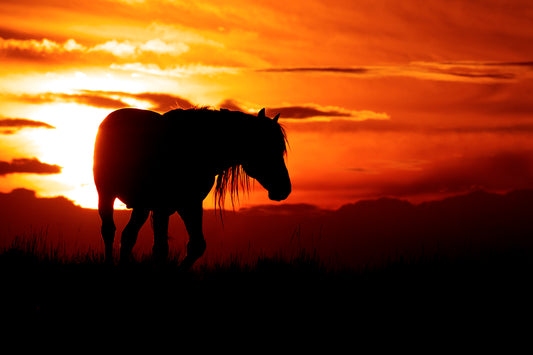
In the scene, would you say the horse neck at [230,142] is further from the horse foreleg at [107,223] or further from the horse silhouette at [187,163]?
the horse foreleg at [107,223]

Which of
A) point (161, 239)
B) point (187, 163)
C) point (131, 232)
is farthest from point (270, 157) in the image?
point (131, 232)

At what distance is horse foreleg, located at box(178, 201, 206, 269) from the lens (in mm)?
9984

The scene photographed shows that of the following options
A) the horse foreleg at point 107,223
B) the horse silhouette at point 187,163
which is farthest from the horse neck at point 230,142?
the horse foreleg at point 107,223

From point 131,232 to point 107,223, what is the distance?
29.3 inches

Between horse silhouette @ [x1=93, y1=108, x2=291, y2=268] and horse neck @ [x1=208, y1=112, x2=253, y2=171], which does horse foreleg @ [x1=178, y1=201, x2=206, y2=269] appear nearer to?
horse silhouette @ [x1=93, y1=108, x2=291, y2=268]

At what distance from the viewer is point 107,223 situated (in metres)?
11.0

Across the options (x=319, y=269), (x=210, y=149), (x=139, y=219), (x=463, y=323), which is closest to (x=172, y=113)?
(x=210, y=149)

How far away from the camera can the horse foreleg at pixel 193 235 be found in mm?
9984

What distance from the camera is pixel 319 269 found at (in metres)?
10.3

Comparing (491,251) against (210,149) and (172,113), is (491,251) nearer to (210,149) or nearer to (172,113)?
(210,149)

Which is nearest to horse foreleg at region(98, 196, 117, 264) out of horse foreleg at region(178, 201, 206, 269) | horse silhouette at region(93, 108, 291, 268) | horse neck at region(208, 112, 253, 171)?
horse silhouette at region(93, 108, 291, 268)

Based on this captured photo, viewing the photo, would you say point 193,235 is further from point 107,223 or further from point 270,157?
point 107,223

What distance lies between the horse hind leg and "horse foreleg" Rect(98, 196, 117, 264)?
31cm

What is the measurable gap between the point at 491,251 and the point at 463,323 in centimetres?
333
